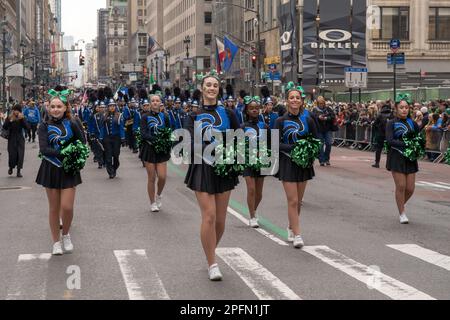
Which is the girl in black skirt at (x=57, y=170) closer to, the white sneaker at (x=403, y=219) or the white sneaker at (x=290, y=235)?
the white sneaker at (x=290, y=235)

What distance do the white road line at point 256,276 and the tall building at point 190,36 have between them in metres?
86.7

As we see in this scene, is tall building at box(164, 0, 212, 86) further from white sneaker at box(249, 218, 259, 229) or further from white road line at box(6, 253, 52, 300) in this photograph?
white road line at box(6, 253, 52, 300)

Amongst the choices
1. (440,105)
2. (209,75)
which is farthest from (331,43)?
(209,75)

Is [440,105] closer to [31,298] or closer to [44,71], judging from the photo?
[31,298]

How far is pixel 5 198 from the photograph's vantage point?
15305 mm

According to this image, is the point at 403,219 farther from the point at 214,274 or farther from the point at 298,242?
the point at 214,274

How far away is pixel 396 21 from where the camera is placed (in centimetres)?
5494

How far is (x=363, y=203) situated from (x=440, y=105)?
11.0 meters

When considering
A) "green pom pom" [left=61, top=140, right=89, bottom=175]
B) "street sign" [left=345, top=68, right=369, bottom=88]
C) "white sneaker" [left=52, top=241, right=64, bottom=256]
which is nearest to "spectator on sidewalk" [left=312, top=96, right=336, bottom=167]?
"street sign" [left=345, top=68, right=369, bottom=88]

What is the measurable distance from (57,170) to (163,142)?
4.13 meters

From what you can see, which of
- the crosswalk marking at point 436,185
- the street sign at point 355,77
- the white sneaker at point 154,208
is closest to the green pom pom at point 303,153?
the white sneaker at point 154,208

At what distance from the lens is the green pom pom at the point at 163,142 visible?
13.4 meters

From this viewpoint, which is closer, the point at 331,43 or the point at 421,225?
the point at 421,225
